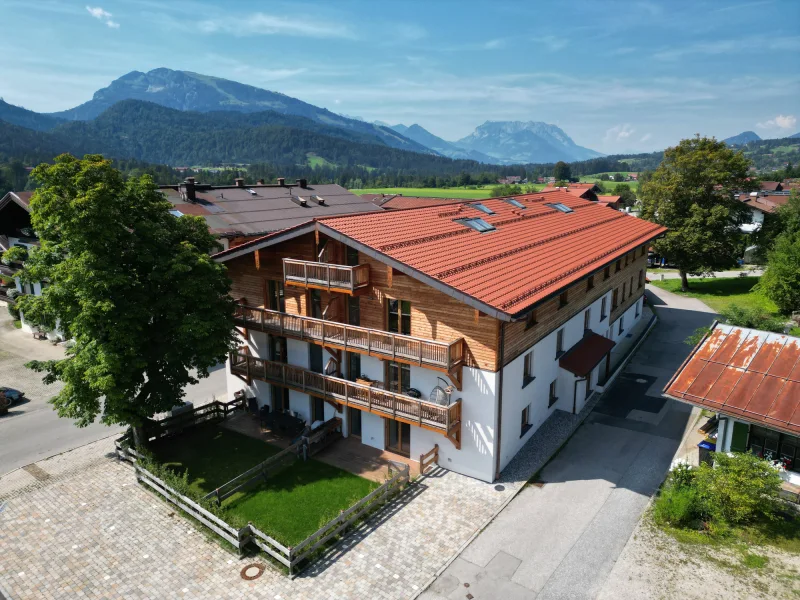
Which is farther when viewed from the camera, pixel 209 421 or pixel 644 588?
pixel 209 421

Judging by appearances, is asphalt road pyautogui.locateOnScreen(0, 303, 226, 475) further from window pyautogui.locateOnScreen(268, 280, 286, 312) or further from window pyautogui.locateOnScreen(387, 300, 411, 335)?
window pyautogui.locateOnScreen(387, 300, 411, 335)

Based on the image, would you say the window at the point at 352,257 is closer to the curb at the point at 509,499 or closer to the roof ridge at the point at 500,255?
the roof ridge at the point at 500,255

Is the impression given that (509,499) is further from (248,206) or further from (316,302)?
(248,206)

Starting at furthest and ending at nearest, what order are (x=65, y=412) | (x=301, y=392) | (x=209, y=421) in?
(x=209, y=421) → (x=301, y=392) → (x=65, y=412)

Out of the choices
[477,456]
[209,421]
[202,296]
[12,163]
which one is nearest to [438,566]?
[477,456]

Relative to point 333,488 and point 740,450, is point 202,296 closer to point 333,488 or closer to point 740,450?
point 333,488

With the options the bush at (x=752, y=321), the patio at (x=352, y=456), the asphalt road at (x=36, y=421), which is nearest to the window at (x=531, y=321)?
the patio at (x=352, y=456)

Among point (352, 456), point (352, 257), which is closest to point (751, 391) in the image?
point (352, 456)

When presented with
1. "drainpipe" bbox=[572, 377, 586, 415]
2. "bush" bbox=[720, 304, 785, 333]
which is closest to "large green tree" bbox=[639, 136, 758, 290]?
"bush" bbox=[720, 304, 785, 333]
